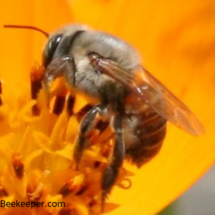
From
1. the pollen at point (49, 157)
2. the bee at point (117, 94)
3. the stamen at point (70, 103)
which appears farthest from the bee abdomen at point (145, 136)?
the stamen at point (70, 103)

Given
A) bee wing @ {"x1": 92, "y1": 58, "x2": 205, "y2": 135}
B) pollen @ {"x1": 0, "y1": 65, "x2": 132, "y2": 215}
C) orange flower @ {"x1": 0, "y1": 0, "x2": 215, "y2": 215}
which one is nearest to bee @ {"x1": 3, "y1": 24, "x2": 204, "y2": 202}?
bee wing @ {"x1": 92, "y1": 58, "x2": 205, "y2": 135}

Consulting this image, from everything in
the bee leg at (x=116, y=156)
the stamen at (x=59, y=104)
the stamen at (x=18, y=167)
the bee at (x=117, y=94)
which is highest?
the bee at (x=117, y=94)

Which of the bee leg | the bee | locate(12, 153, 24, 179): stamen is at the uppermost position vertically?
the bee

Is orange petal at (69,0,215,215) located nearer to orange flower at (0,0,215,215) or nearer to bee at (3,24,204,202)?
orange flower at (0,0,215,215)

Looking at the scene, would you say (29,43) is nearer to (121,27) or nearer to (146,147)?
(121,27)

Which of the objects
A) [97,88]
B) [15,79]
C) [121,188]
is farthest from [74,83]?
[15,79]

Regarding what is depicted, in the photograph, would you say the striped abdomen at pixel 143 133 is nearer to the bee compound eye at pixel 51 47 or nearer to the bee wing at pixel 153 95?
the bee wing at pixel 153 95

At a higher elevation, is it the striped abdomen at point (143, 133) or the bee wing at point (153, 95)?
the bee wing at point (153, 95)
